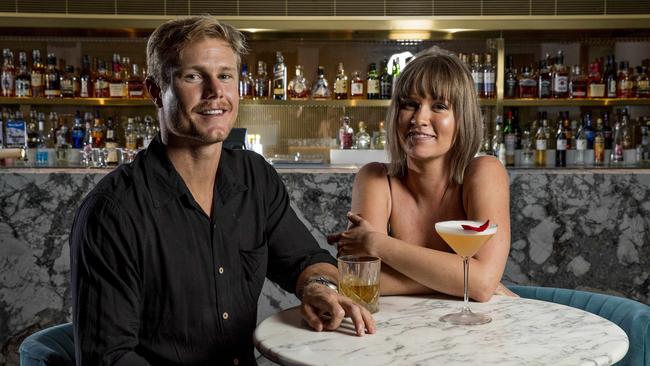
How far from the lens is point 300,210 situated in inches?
119

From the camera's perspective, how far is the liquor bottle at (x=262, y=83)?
17.4 feet

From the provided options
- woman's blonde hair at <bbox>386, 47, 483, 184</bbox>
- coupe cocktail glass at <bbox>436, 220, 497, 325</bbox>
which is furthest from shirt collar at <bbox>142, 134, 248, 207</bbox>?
woman's blonde hair at <bbox>386, 47, 483, 184</bbox>

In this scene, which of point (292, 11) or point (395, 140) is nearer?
point (395, 140)

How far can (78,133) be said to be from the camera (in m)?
5.38

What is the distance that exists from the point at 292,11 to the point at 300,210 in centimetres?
244

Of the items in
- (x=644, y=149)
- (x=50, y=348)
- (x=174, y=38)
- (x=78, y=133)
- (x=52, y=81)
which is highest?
(x=52, y=81)

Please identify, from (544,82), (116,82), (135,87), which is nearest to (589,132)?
(544,82)

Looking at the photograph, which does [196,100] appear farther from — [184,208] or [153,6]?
[153,6]

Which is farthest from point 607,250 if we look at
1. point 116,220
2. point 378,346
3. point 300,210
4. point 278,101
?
point 278,101

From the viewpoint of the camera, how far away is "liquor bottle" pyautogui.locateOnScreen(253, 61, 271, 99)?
17.4 ft

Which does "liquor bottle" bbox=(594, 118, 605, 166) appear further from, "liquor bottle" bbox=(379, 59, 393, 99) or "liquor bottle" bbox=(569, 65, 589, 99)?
"liquor bottle" bbox=(379, 59, 393, 99)

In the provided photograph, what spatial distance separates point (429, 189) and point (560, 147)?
135 inches

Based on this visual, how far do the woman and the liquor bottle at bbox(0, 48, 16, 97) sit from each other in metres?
3.95

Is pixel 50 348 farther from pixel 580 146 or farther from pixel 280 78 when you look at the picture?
pixel 580 146
